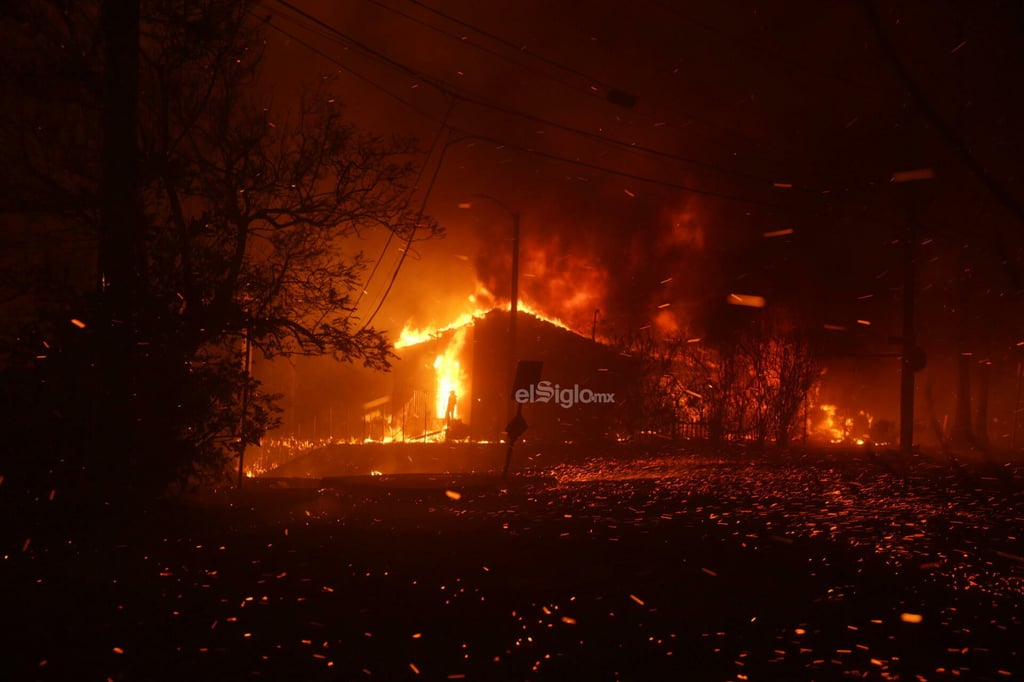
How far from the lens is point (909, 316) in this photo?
83.6 feet

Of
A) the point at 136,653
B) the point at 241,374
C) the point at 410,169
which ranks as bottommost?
the point at 136,653

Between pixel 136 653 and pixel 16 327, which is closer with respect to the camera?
pixel 136 653

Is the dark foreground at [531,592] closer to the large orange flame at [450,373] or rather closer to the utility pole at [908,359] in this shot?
the utility pole at [908,359]

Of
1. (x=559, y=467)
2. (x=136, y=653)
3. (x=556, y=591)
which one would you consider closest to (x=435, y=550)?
(x=556, y=591)

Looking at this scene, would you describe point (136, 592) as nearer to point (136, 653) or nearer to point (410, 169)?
point (136, 653)

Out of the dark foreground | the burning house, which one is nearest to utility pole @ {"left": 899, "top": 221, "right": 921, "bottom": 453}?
the dark foreground

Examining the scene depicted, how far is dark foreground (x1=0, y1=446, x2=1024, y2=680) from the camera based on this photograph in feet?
19.0

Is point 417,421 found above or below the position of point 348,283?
below

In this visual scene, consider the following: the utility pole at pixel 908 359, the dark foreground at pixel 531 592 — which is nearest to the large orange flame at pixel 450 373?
the utility pole at pixel 908 359

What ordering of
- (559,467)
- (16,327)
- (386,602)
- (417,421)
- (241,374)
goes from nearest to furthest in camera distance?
(386,602)
(16,327)
(241,374)
(559,467)
(417,421)

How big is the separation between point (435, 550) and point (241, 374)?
6.02 metres

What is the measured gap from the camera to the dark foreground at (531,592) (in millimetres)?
5777

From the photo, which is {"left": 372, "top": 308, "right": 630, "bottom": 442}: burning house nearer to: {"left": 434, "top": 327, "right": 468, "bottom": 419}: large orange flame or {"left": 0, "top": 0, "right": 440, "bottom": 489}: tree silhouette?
{"left": 434, "top": 327, "right": 468, "bottom": 419}: large orange flame

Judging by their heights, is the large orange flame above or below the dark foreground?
above
